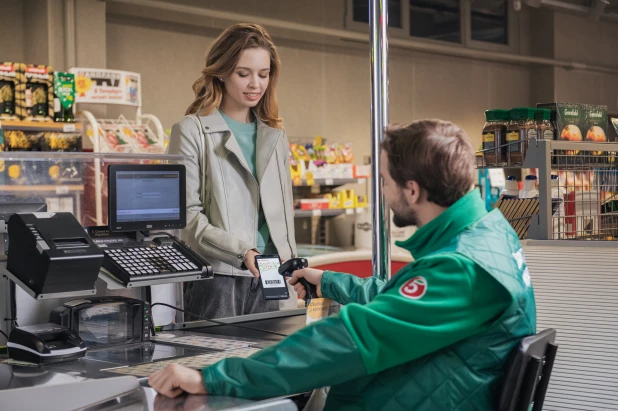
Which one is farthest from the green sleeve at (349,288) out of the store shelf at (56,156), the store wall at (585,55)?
the store wall at (585,55)

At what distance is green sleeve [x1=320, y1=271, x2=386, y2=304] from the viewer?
1977 millimetres

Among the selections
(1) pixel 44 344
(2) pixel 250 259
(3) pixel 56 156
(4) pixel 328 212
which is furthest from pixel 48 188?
(4) pixel 328 212

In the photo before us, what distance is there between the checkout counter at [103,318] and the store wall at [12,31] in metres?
5.10

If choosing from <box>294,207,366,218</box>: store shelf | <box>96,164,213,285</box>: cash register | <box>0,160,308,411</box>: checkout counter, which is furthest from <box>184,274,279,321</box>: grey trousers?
<box>294,207,366,218</box>: store shelf

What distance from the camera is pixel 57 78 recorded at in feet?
18.3

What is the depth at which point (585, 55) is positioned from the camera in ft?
39.2

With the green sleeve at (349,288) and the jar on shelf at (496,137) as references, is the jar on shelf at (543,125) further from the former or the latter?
the green sleeve at (349,288)

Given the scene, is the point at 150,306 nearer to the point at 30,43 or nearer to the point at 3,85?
the point at 3,85

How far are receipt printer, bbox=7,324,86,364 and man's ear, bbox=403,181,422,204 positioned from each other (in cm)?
87

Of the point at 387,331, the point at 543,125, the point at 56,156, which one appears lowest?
the point at 387,331

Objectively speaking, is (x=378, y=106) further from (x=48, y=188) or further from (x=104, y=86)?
(x=104, y=86)

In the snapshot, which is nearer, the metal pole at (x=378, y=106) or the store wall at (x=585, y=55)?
the metal pole at (x=378, y=106)

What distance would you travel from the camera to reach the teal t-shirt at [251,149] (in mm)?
2783

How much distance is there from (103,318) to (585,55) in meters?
11.2
